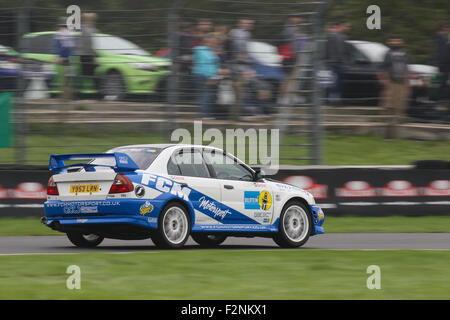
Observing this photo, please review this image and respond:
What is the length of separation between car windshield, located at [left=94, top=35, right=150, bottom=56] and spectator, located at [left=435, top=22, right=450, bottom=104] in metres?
6.98

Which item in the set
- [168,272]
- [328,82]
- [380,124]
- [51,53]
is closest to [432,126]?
[380,124]

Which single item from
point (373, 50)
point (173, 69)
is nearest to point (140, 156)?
point (173, 69)

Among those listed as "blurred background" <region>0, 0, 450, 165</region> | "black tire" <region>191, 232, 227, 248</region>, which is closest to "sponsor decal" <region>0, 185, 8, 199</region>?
"blurred background" <region>0, 0, 450, 165</region>

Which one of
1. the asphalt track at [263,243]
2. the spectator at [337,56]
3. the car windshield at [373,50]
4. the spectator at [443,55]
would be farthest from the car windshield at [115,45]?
the spectator at [443,55]

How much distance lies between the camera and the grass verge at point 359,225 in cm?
1404

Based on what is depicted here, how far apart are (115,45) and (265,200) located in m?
5.22

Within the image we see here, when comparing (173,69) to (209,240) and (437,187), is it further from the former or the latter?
(437,187)

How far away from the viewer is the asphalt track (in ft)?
36.8

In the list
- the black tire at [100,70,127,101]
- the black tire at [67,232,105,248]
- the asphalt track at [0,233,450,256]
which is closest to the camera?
the asphalt track at [0,233,450,256]

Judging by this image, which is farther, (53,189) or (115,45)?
(115,45)

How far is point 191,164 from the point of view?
11.4 m

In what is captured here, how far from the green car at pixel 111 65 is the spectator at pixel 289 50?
2325 mm

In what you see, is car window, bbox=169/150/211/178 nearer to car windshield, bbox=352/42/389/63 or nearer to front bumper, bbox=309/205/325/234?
front bumper, bbox=309/205/325/234

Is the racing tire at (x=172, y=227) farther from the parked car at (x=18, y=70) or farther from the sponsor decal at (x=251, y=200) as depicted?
the parked car at (x=18, y=70)
